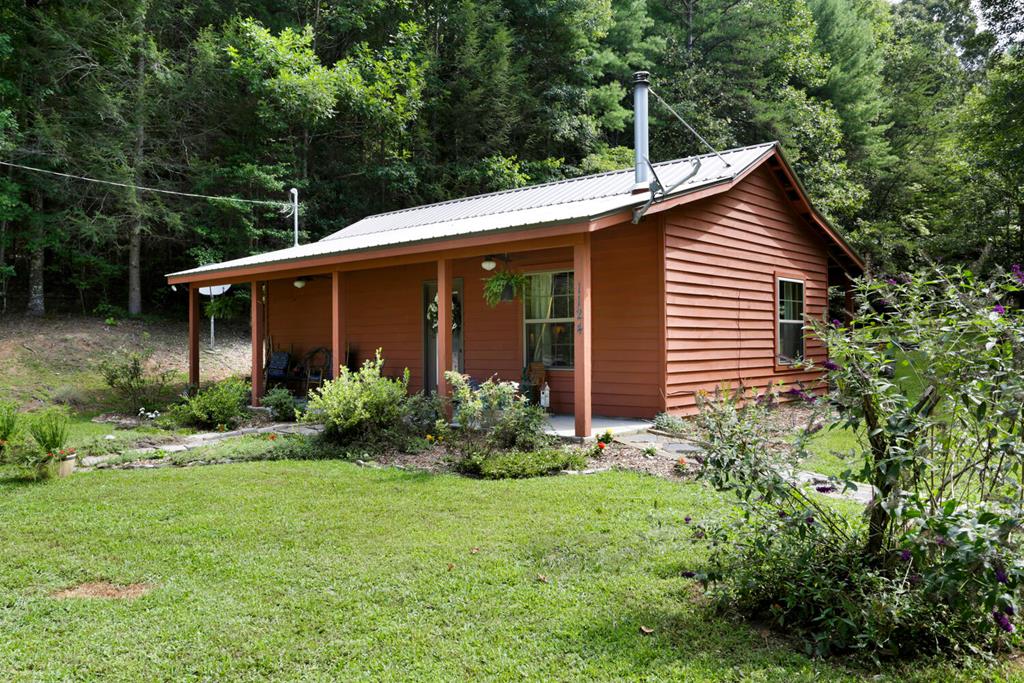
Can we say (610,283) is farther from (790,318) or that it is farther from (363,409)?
(790,318)

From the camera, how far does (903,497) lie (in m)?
2.50

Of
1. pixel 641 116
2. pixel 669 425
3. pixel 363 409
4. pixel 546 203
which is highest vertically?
pixel 641 116

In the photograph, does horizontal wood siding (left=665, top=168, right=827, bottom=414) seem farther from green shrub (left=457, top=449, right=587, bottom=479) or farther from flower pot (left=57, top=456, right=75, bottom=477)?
flower pot (left=57, top=456, right=75, bottom=477)

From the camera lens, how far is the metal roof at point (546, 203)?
823cm

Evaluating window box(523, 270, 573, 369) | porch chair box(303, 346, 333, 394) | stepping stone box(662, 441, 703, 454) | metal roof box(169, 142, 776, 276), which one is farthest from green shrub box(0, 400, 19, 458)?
stepping stone box(662, 441, 703, 454)

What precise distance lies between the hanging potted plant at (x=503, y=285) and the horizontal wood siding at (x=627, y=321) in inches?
41.3

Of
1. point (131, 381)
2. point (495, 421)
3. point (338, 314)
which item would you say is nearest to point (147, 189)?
point (131, 381)

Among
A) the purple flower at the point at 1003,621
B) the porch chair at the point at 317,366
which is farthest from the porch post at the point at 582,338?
the porch chair at the point at 317,366

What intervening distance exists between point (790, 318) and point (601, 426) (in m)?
5.00

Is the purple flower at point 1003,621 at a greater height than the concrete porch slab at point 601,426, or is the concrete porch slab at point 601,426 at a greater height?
the purple flower at point 1003,621

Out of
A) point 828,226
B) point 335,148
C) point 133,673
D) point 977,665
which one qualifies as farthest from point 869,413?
point 335,148

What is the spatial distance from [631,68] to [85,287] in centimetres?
1792

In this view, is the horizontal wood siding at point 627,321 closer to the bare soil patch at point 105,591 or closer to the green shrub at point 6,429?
the bare soil patch at point 105,591

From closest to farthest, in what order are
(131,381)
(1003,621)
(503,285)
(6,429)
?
1. (1003,621)
2. (6,429)
3. (503,285)
4. (131,381)
